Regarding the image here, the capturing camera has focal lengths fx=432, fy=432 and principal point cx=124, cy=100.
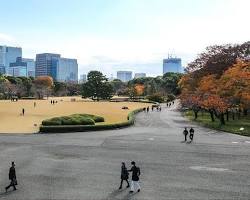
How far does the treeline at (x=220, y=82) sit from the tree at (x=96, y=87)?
198ft

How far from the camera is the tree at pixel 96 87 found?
142625 mm

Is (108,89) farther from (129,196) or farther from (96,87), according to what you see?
(129,196)

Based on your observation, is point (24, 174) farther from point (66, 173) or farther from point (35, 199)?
point (35, 199)

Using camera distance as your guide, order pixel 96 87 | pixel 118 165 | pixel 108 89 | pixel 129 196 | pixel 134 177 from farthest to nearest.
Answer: pixel 108 89, pixel 96 87, pixel 118 165, pixel 134 177, pixel 129 196

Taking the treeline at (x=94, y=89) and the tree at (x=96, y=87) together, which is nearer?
the tree at (x=96, y=87)

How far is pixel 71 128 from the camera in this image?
49.3 meters

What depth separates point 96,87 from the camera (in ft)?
473

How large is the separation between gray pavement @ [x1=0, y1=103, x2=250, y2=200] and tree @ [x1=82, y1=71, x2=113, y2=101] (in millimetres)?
96425

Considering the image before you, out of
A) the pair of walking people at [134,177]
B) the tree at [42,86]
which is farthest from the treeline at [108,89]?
the pair of walking people at [134,177]

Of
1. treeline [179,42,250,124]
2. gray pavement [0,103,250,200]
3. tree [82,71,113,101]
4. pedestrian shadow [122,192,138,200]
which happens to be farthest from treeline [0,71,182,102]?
pedestrian shadow [122,192,138,200]

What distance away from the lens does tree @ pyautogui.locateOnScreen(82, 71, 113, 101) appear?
143 meters

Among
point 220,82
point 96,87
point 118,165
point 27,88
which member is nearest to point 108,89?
point 96,87

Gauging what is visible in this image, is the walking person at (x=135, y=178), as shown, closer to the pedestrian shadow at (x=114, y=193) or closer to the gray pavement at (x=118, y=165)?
the gray pavement at (x=118, y=165)

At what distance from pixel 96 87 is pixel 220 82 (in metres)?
84.7
